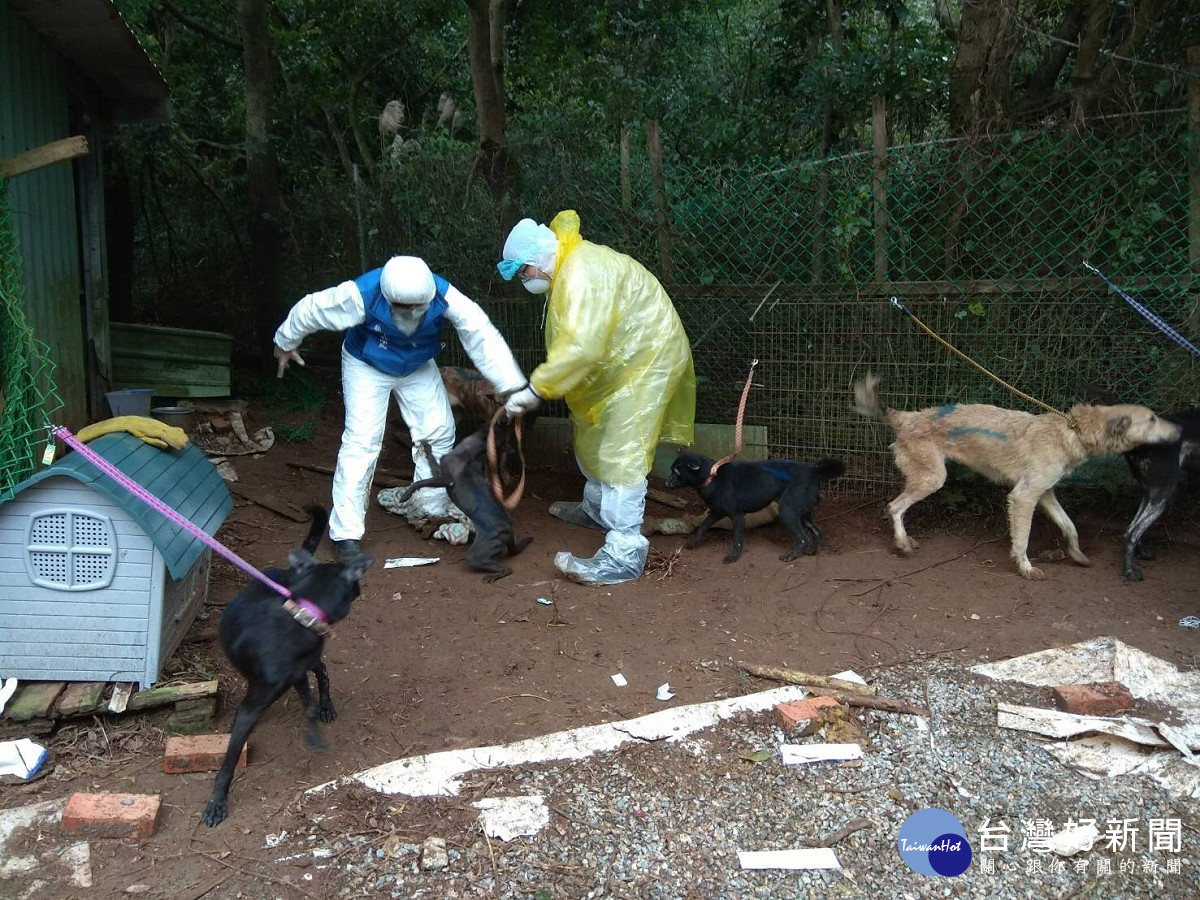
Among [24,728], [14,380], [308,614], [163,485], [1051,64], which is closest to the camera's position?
[308,614]

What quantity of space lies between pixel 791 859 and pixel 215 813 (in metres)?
2.00

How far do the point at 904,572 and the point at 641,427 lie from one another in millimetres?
1847

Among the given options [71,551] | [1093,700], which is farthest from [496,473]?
[1093,700]

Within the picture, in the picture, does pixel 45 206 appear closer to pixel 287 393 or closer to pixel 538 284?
pixel 538 284

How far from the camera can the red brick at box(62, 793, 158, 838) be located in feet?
9.95

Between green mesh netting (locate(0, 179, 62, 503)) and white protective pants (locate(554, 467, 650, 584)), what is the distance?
2842 mm

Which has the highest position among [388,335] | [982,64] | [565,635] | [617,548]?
[982,64]

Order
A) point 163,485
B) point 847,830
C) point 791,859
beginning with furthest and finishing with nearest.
Result: point 163,485
point 847,830
point 791,859

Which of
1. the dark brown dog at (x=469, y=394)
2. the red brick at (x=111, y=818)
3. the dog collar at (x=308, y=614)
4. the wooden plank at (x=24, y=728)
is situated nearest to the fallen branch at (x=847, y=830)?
the dog collar at (x=308, y=614)

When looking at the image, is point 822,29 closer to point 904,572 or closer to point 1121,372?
point 1121,372

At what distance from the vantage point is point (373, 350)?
569 centimetres

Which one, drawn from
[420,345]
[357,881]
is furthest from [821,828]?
[420,345]

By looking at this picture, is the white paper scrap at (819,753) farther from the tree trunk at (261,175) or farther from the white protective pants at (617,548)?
the tree trunk at (261,175)

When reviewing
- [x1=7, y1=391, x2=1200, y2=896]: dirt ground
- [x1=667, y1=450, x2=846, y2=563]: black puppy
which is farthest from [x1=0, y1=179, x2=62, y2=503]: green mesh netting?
[x1=667, y1=450, x2=846, y2=563]: black puppy
